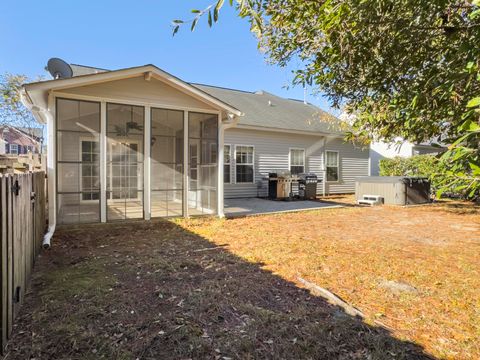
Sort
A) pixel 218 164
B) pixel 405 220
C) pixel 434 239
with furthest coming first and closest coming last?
pixel 405 220
pixel 218 164
pixel 434 239

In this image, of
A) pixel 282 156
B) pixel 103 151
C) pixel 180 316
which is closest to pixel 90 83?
pixel 103 151

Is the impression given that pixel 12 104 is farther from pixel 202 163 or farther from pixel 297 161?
pixel 297 161

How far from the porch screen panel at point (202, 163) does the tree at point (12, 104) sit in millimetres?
16210

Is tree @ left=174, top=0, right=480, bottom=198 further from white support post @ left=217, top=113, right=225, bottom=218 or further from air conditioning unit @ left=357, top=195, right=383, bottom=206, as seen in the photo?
air conditioning unit @ left=357, top=195, right=383, bottom=206

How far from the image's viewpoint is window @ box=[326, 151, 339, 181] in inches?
561

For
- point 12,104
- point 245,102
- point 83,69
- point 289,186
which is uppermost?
point 12,104

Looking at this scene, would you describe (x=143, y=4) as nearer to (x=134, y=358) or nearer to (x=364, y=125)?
(x=364, y=125)

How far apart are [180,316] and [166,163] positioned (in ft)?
15.4

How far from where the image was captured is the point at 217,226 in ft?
21.7

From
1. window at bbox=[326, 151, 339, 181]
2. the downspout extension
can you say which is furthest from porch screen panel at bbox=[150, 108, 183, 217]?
window at bbox=[326, 151, 339, 181]

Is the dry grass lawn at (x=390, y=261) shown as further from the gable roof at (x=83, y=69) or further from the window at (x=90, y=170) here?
the gable roof at (x=83, y=69)

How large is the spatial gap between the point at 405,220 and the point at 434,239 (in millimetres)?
2199

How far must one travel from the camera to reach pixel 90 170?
235 inches

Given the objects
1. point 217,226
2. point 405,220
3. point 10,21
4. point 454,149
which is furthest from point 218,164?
point 10,21
